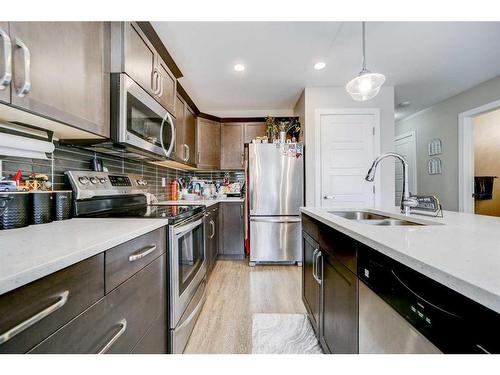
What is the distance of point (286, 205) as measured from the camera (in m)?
2.92

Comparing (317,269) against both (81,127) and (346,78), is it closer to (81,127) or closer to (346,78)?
(81,127)

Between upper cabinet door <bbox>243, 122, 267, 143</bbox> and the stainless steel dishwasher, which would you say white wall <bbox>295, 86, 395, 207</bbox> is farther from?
the stainless steel dishwasher

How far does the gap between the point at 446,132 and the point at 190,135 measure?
4.04 meters

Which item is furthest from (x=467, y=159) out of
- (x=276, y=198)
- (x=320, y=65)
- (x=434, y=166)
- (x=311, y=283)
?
(x=311, y=283)

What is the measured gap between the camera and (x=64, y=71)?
965 millimetres

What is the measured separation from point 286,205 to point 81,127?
232cm

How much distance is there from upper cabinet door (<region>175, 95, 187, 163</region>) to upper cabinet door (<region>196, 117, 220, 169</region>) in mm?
638

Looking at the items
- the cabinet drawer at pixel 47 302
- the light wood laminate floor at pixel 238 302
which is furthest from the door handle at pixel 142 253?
the light wood laminate floor at pixel 238 302

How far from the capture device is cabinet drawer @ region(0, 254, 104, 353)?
43 cm

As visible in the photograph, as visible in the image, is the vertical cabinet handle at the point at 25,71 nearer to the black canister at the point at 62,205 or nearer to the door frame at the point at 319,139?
the black canister at the point at 62,205

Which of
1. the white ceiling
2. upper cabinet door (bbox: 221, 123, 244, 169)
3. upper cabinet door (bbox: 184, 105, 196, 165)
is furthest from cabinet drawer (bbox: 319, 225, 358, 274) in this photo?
upper cabinet door (bbox: 221, 123, 244, 169)

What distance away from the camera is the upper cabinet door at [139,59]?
1.33 meters

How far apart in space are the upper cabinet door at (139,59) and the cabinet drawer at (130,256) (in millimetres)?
1011
